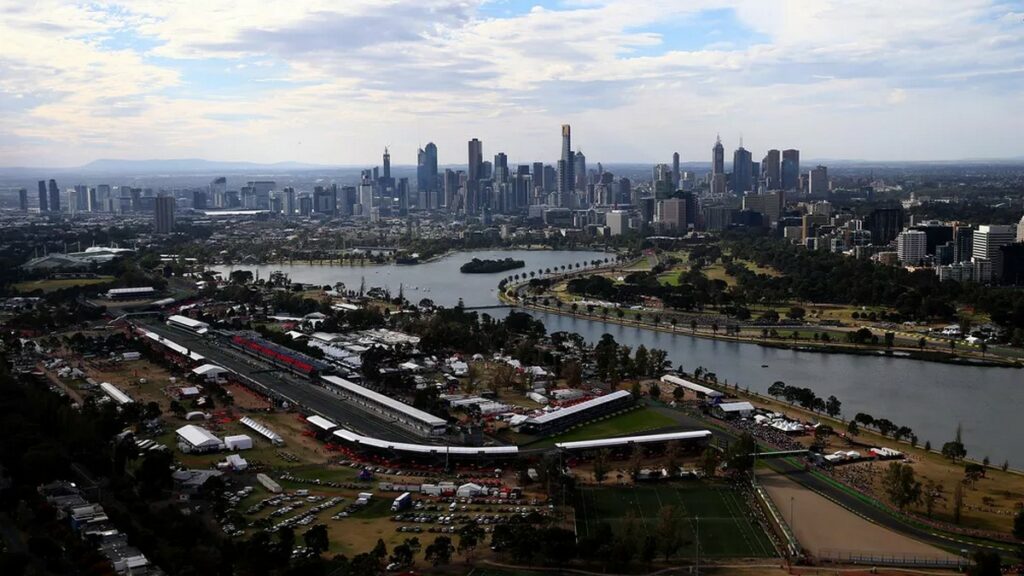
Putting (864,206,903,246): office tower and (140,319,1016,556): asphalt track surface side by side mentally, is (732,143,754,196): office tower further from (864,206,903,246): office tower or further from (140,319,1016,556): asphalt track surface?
(140,319,1016,556): asphalt track surface

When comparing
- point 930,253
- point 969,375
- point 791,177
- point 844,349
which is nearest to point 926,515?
point 969,375

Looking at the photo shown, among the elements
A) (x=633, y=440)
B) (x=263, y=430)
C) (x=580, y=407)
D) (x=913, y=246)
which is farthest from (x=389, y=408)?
(x=913, y=246)

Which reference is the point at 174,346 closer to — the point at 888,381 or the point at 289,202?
the point at 888,381

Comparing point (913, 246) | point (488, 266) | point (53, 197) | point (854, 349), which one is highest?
point (53, 197)

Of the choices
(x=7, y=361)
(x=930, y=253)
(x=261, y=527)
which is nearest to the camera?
(x=261, y=527)

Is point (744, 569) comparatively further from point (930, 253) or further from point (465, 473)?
point (930, 253)

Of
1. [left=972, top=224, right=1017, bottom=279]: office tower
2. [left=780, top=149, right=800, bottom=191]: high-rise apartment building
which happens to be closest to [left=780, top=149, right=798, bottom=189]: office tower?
[left=780, top=149, right=800, bottom=191]: high-rise apartment building

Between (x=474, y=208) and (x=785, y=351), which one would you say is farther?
(x=474, y=208)
